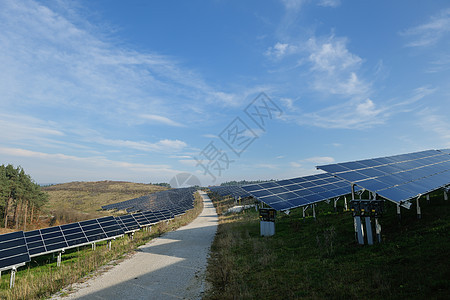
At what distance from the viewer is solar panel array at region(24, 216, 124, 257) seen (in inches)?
549

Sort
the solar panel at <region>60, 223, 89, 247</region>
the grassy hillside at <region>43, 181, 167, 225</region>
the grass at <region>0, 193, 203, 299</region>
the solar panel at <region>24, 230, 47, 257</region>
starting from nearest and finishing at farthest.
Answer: the grass at <region>0, 193, 203, 299</region> → the solar panel at <region>24, 230, 47, 257</region> → the solar panel at <region>60, 223, 89, 247</region> → the grassy hillside at <region>43, 181, 167, 225</region>

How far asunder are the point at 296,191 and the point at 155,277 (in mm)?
15207

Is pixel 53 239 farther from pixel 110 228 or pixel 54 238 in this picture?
pixel 110 228

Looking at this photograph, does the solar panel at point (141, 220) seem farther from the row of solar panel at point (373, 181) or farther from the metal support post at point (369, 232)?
the metal support post at point (369, 232)

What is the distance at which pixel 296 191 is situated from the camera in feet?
70.4

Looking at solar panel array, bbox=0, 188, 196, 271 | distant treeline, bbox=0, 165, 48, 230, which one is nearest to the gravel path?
solar panel array, bbox=0, 188, 196, 271

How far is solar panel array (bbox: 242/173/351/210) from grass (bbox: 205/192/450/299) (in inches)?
154

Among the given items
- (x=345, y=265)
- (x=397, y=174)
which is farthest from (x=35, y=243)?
(x=397, y=174)

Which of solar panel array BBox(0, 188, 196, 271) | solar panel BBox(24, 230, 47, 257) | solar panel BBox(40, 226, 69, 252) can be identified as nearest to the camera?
solar panel array BBox(0, 188, 196, 271)

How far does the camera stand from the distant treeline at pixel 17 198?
3522cm

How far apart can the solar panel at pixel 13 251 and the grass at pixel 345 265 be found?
9.70 m

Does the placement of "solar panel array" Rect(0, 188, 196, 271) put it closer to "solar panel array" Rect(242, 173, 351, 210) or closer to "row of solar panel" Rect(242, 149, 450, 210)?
"solar panel array" Rect(242, 173, 351, 210)

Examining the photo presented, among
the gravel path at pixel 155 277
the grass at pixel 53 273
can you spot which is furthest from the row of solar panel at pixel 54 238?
the gravel path at pixel 155 277

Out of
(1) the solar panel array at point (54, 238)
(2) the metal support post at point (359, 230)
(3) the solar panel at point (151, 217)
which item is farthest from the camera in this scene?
(3) the solar panel at point (151, 217)
